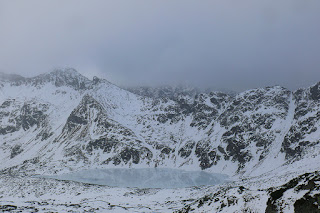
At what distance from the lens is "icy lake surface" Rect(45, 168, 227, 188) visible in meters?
150

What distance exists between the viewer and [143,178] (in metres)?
171

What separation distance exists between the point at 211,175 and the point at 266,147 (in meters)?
45.7

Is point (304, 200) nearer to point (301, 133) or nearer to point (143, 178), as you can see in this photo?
point (143, 178)

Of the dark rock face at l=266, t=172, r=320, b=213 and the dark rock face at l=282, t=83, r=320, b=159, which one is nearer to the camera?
the dark rock face at l=266, t=172, r=320, b=213

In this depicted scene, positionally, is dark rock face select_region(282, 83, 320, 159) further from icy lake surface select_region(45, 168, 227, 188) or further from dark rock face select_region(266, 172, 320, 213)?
dark rock face select_region(266, 172, 320, 213)

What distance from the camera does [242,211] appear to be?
34656 mm

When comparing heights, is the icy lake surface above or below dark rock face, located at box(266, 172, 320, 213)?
below

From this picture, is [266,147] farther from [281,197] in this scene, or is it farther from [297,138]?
[281,197]

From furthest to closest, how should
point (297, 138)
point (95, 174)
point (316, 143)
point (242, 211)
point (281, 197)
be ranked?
point (95, 174) < point (297, 138) < point (316, 143) < point (242, 211) < point (281, 197)

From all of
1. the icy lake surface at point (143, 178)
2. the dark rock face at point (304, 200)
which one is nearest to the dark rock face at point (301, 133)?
the icy lake surface at point (143, 178)

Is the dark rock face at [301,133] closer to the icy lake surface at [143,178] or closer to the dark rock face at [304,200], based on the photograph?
the icy lake surface at [143,178]

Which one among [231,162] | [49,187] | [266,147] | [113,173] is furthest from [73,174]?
[266,147]

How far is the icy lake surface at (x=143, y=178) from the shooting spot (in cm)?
15050

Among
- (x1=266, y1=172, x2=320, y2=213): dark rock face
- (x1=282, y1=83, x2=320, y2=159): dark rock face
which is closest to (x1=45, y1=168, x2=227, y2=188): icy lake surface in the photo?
(x1=282, y1=83, x2=320, y2=159): dark rock face
